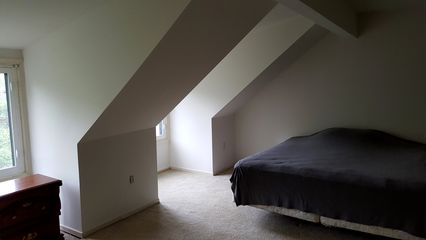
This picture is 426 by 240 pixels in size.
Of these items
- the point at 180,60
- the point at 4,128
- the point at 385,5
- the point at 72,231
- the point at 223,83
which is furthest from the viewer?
the point at 223,83

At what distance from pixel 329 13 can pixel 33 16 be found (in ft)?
7.89

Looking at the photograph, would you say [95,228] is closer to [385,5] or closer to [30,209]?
[30,209]

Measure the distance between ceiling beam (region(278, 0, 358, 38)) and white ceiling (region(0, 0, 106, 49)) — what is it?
1.44 metres

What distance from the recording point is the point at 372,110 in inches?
164

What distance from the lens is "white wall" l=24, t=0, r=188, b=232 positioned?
221 cm

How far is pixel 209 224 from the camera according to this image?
3014mm

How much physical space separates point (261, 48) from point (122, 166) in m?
2.22

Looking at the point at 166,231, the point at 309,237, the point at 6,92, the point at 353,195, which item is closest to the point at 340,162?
the point at 353,195

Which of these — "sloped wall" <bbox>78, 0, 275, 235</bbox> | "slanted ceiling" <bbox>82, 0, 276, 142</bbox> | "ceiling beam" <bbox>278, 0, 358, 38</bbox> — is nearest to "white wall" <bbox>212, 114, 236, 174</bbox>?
"sloped wall" <bbox>78, 0, 275, 235</bbox>

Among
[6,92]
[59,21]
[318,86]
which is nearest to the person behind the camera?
[59,21]

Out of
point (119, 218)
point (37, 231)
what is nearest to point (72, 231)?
point (37, 231)

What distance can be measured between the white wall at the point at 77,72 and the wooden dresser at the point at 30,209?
183 mm

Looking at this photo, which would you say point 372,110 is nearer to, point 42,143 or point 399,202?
point 399,202

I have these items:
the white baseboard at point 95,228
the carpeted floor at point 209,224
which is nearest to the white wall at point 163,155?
the carpeted floor at point 209,224
